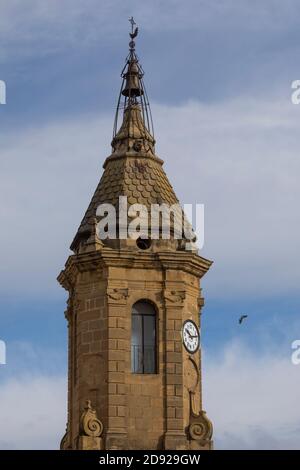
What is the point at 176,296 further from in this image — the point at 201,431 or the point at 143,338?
the point at 201,431

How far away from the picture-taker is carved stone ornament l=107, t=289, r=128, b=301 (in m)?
60.8

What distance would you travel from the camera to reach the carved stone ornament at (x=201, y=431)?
2351 inches

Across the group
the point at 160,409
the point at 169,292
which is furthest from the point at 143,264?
the point at 160,409

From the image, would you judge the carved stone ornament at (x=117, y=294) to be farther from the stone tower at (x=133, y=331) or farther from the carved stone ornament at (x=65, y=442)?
the carved stone ornament at (x=65, y=442)

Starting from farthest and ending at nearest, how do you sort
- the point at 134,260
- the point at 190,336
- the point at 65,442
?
1. the point at 65,442
2. the point at 190,336
3. the point at 134,260

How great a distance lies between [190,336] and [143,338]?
1915mm

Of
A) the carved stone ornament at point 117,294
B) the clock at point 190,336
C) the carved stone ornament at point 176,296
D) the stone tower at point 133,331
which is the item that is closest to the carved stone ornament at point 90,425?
the stone tower at point 133,331

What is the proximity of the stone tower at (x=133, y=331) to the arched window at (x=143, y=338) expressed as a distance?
37 mm

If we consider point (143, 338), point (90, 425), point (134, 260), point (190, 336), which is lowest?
point (90, 425)

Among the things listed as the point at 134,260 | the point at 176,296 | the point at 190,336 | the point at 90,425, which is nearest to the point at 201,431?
the point at 190,336

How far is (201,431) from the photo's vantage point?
60000mm

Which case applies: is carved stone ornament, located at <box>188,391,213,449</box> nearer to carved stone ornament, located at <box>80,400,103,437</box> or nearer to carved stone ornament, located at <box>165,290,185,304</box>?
Result: carved stone ornament, located at <box>80,400,103,437</box>

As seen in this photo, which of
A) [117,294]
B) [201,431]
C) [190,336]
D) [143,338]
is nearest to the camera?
[201,431]
